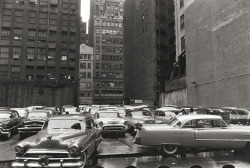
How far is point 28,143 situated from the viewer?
6.87 m

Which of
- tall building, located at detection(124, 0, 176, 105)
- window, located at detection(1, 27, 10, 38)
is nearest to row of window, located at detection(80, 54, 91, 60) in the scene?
tall building, located at detection(124, 0, 176, 105)

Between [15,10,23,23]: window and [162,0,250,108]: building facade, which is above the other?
[15,10,23,23]: window

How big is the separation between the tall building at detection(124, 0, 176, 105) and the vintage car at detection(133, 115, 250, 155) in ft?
152

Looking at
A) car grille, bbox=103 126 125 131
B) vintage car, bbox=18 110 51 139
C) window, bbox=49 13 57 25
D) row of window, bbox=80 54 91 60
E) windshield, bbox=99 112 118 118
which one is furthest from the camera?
row of window, bbox=80 54 91 60

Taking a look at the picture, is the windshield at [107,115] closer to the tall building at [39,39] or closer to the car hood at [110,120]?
the car hood at [110,120]

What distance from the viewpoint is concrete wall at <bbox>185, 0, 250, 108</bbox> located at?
25.2 m

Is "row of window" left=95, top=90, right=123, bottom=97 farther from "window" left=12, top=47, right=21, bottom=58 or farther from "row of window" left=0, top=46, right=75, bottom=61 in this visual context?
"window" left=12, top=47, right=21, bottom=58

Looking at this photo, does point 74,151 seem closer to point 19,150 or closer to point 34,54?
point 19,150

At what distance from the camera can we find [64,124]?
848cm

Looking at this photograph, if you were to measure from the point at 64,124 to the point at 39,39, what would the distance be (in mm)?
64609

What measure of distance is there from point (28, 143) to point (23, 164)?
2.02ft

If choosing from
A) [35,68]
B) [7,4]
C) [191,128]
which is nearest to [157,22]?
[35,68]

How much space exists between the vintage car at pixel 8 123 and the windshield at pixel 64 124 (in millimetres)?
6882

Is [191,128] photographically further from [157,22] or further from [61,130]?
[157,22]
